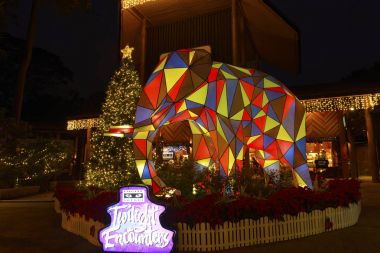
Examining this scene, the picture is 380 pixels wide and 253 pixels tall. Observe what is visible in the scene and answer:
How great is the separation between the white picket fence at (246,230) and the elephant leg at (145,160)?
1322 millimetres

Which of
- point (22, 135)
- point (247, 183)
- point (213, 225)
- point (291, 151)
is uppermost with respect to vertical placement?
point (22, 135)

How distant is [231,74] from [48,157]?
12.4 m

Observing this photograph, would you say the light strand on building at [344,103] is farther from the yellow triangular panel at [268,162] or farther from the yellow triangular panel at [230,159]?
the yellow triangular panel at [230,159]

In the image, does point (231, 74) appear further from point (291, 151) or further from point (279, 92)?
point (291, 151)

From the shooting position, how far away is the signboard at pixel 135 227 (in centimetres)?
547

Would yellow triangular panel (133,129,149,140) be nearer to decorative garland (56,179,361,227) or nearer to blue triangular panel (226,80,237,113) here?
decorative garland (56,179,361,227)

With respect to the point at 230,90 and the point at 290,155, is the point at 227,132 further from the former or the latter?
the point at 290,155

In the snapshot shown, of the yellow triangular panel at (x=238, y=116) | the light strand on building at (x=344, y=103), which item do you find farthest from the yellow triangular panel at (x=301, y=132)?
the light strand on building at (x=344, y=103)

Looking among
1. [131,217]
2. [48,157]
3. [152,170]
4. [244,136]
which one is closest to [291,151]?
[244,136]

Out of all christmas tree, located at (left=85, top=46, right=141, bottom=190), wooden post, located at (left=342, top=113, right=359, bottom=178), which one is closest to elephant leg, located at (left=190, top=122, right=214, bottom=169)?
christmas tree, located at (left=85, top=46, right=141, bottom=190)

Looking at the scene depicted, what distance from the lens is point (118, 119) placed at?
45.0 feet

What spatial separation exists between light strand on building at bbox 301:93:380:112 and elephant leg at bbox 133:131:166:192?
1163 cm

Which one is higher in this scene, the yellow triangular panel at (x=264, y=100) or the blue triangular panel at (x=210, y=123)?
the yellow triangular panel at (x=264, y=100)

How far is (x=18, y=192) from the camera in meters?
16.3
